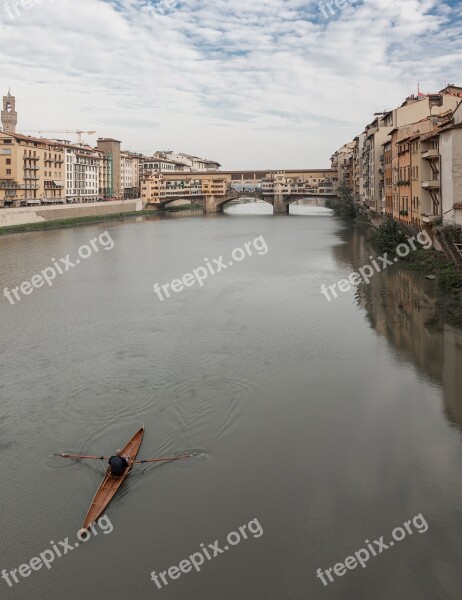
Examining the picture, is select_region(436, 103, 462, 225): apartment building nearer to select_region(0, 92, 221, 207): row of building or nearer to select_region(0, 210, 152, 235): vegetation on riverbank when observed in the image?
select_region(0, 210, 152, 235): vegetation on riverbank

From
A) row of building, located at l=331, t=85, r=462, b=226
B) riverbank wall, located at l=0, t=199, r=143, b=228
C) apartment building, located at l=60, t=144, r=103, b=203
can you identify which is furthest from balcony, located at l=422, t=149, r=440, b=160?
apartment building, located at l=60, t=144, r=103, b=203

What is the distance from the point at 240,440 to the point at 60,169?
53.6 meters

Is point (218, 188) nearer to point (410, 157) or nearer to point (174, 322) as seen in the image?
point (410, 157)

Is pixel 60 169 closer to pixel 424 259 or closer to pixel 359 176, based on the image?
pixel 359 176

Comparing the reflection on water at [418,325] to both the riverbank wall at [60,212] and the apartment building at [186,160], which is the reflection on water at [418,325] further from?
the apartment building at [186,160]

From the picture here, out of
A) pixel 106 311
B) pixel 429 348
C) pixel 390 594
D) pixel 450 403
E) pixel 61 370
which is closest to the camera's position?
pixel 390 594

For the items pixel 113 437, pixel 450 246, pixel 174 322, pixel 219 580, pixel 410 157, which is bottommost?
pixel 219 580

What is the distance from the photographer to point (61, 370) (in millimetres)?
12008

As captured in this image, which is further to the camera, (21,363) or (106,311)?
(106,311)

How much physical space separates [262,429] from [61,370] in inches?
190

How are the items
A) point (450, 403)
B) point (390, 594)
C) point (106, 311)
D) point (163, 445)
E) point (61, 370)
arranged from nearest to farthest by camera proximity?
point (390, 594) < point (163, 445) < point (450, 403) < point (61, 370) < point (106, 311)

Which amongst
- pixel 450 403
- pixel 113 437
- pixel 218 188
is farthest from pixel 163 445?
pixel 218 188

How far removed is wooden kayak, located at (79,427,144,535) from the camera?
6.79 m

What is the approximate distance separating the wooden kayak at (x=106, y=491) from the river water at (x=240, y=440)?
13cm
